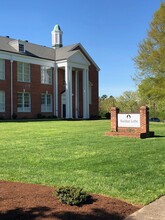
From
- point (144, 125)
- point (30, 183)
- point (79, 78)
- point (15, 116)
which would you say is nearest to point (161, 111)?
point (144, 125)

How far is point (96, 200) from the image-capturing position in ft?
18.5

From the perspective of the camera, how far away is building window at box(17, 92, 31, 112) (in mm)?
39188

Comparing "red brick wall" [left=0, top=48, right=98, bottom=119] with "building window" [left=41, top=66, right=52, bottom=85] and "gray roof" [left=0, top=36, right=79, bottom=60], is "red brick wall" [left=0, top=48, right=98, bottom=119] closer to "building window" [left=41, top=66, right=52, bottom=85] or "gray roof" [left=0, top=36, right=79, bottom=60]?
"building window" [left=41, top=66, right=52, bottom=85]

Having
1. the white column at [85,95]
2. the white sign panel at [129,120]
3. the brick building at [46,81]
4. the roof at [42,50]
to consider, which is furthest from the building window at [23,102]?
the white sign panel at [129,120]

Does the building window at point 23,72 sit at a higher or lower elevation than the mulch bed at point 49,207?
higher

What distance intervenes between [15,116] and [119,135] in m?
23.7

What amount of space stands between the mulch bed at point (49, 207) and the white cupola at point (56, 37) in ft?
154

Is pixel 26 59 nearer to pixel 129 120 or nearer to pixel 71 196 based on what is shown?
Answer: pixel 129 120

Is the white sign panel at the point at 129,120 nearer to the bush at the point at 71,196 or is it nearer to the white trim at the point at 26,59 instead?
the bush at the point at 71,196

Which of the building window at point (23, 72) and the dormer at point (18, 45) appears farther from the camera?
the dormer at point (18, 45)

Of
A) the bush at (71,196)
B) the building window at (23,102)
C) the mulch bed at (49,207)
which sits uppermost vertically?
the building window at (23,102)

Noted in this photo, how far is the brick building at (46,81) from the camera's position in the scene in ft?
124

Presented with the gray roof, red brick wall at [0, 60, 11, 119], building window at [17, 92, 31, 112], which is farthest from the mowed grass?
the gray roof

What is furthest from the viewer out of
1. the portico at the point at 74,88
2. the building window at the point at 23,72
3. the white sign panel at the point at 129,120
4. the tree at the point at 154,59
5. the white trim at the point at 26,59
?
the portico at the point at 74,88
